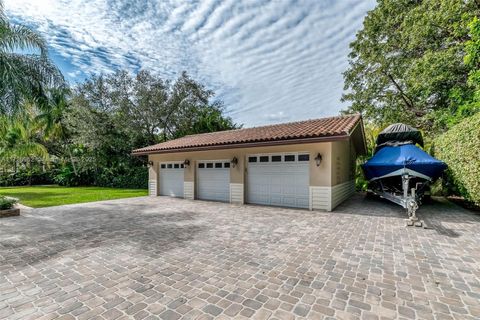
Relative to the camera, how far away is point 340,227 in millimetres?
6691

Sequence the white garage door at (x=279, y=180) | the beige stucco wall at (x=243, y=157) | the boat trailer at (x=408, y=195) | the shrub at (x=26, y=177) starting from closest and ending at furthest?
1. the boat trailer at (x=408, y=195)
2. the beige stucco wall at (x=243, y=157)
3. the white garage door at (x=279, y=180)
4. the shrub at (x=26, y=177)

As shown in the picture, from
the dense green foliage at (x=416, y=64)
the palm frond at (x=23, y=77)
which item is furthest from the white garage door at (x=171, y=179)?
the dense green foliage at (x=416, y=64)

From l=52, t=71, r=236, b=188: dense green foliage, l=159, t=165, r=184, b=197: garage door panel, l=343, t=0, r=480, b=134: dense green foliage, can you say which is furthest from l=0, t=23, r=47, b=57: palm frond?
l=343, t=0, r=480, b=134: dense green foliage


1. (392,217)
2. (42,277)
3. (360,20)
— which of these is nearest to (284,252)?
(42,277)

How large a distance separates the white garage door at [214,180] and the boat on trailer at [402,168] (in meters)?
7.03

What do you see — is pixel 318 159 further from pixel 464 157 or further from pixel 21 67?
pixel 21 67

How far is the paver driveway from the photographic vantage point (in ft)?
9.57

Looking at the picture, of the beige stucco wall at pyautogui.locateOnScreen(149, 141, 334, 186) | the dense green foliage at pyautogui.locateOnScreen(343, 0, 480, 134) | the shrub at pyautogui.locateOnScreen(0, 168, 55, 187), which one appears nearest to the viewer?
the beige stucco wall at pyautogui.locateOnScreen(149, 141, 334, 186)

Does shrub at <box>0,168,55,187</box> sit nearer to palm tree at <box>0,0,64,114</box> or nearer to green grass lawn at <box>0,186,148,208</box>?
green grass lawn at <box>0,186,148,208</box>

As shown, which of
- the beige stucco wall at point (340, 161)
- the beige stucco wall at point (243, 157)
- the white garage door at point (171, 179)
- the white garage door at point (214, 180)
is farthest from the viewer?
the white garage door at point (171, 179)

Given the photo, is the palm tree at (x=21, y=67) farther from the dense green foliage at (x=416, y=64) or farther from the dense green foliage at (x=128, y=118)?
the dense green foliage at (x=416, y=64)

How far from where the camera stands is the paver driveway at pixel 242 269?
115 inches

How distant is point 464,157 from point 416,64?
6693 millimetres

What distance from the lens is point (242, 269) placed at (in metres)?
4.04
